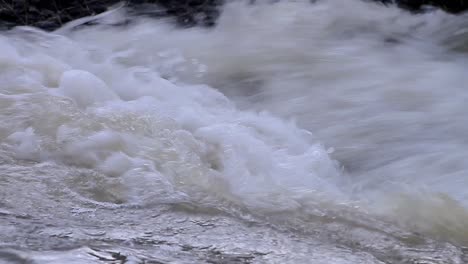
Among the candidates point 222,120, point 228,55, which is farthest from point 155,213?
point 228,55

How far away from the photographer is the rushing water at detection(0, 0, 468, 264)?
9.19ft

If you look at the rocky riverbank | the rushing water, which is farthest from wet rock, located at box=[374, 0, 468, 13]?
Answer: the rocky riverbank

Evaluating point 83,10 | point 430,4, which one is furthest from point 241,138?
point 430,4

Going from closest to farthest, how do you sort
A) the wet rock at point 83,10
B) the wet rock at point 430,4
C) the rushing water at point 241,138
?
1. the rushing water at point 241,138
2. the wet rock at point 83,10
3. the wet rock at point 430,4

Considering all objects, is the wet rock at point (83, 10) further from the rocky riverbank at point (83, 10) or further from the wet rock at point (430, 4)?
the wet rock at point (430, 4)

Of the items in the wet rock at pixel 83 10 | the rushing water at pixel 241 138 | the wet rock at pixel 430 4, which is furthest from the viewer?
the wet rock at pixel 430 4

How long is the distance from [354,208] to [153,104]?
1.43 m

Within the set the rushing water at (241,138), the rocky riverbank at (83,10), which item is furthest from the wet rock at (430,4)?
the rocky riverbank at (83,10)

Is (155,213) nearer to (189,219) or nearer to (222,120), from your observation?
(189,219)

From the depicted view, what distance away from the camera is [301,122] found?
4.38m

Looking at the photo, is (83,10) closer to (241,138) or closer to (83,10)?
(83,10)

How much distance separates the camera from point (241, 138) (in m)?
3.85

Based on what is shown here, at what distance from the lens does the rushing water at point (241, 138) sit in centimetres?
280

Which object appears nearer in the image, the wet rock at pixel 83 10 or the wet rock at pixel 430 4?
the wet rock at pixel 83 10
